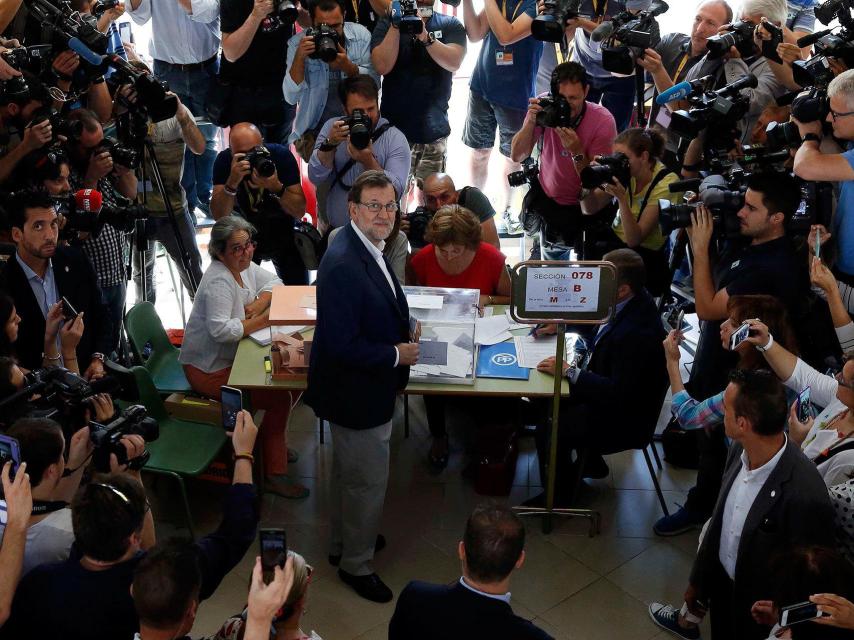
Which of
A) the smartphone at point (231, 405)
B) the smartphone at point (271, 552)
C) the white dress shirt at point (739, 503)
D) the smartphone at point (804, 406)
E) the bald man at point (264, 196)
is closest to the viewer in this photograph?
the smartphone at point (271, 552)

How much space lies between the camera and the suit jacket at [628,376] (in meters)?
3.90

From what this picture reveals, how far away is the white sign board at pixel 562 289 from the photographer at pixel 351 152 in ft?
5.02

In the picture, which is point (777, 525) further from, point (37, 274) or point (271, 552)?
point (37, 274)

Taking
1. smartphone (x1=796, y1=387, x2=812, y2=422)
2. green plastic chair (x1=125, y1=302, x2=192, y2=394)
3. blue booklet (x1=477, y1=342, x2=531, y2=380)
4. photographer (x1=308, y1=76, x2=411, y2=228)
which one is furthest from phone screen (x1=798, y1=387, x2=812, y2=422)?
green plastic chair (x1=125, y1=302, x2=192, y2=394)

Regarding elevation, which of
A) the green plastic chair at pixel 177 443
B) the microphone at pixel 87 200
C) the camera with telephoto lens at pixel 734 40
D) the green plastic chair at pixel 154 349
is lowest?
the green plastic chair at pixel 177 443

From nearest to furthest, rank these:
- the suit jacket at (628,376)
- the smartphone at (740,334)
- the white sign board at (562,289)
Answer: the smartphone at (740,334), the white sign board at (562,289), the suit jacket at (628,376)

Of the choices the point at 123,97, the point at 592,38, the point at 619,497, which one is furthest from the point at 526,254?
the point at 123,97

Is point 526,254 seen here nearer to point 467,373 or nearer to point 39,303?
point 467,373

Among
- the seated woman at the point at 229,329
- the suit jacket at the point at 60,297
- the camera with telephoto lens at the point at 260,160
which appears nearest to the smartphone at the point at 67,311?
the suit jacket at the point at 60,297

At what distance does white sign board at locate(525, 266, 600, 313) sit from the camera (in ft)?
12.0

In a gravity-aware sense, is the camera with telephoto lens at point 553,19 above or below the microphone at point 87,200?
above

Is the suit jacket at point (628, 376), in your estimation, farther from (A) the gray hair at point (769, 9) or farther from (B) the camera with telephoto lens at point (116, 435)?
(A) the gray hair at point (769, 9)

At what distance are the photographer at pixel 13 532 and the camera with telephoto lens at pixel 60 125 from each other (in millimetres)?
2325

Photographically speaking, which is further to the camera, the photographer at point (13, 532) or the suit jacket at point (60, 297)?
the suit jacket at point (60, 297)
